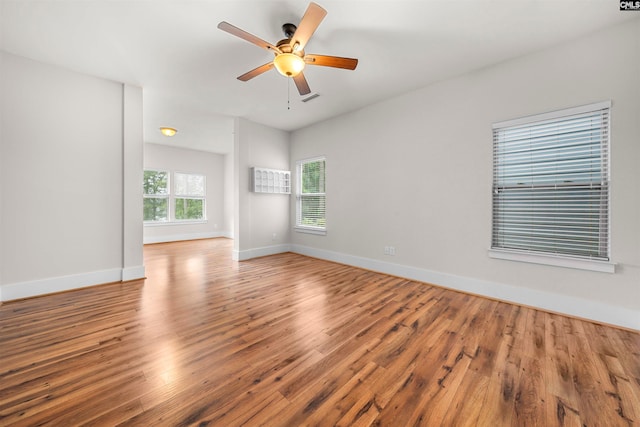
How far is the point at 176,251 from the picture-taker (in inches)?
225

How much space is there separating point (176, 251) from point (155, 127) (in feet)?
9.54

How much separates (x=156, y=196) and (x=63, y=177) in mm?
4120

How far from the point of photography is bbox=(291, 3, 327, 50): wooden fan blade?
1.71 meters

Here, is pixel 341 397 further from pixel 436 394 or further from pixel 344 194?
pixel 344 194

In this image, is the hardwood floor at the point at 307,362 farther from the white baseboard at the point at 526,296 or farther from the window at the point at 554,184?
the window at the point at 554,184

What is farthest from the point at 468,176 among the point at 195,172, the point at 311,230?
the point at 195,172

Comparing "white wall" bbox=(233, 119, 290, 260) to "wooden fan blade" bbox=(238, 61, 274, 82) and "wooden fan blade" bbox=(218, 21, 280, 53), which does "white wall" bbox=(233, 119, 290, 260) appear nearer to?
"wooden fan blade" bbox=(238, 61, 274, 82)

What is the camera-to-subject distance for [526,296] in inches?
104

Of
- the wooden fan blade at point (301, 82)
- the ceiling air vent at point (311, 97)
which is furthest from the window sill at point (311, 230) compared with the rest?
the wooden fan blade at point (301, 82)

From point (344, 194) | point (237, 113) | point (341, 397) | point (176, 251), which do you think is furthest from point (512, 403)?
point (176, 251)

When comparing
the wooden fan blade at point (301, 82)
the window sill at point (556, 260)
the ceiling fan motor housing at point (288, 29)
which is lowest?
the window sill at point (556, 260)

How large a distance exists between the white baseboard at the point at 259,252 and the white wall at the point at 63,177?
5.18ft

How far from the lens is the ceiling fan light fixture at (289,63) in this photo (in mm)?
2135

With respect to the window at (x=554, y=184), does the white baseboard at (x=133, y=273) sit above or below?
below
